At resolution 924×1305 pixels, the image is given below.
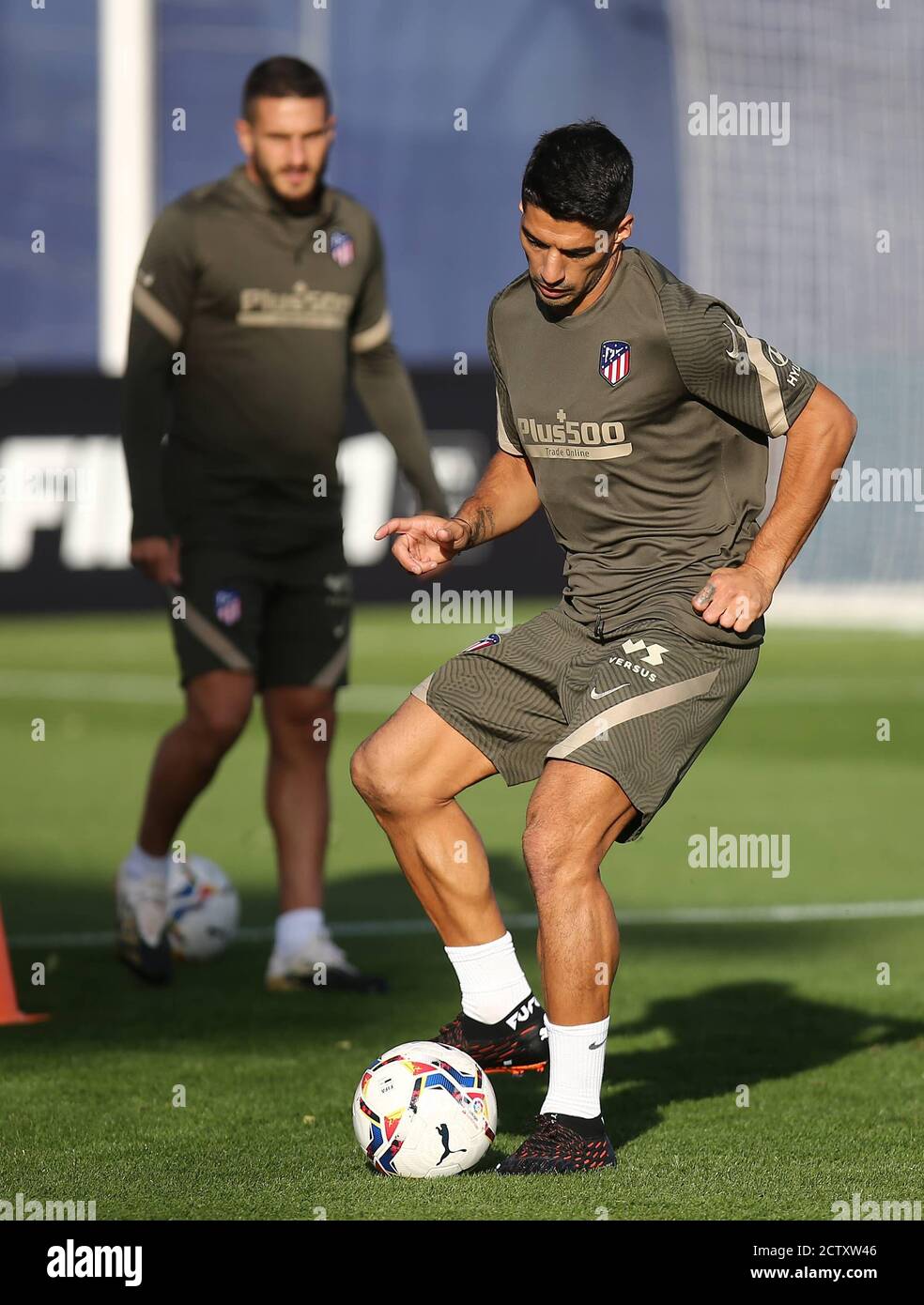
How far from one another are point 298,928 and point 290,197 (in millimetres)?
2286

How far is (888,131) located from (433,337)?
2528 cm

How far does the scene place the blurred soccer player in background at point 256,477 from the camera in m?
6.52

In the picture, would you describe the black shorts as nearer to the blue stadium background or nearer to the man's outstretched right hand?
the man's outstretched right hand

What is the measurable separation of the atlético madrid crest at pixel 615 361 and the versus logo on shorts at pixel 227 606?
2.27m

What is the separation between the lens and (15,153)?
1807 inches

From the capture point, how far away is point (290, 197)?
6555mm

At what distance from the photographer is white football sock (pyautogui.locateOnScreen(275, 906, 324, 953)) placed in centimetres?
647

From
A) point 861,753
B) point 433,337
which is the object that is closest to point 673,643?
point 861,753

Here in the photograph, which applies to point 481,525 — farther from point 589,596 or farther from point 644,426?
point 644,426

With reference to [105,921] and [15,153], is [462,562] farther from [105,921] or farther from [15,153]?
[15,153]

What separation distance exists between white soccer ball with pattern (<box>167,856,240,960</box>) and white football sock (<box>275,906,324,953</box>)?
1.10 feet

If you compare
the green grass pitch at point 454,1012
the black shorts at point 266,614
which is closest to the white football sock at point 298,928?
the green grass pitch at point 454,1012

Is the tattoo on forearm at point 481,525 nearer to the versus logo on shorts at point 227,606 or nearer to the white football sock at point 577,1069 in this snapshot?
the white football sock at point 577,1069

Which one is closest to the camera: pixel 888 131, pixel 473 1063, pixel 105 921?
pixel 473 1063
